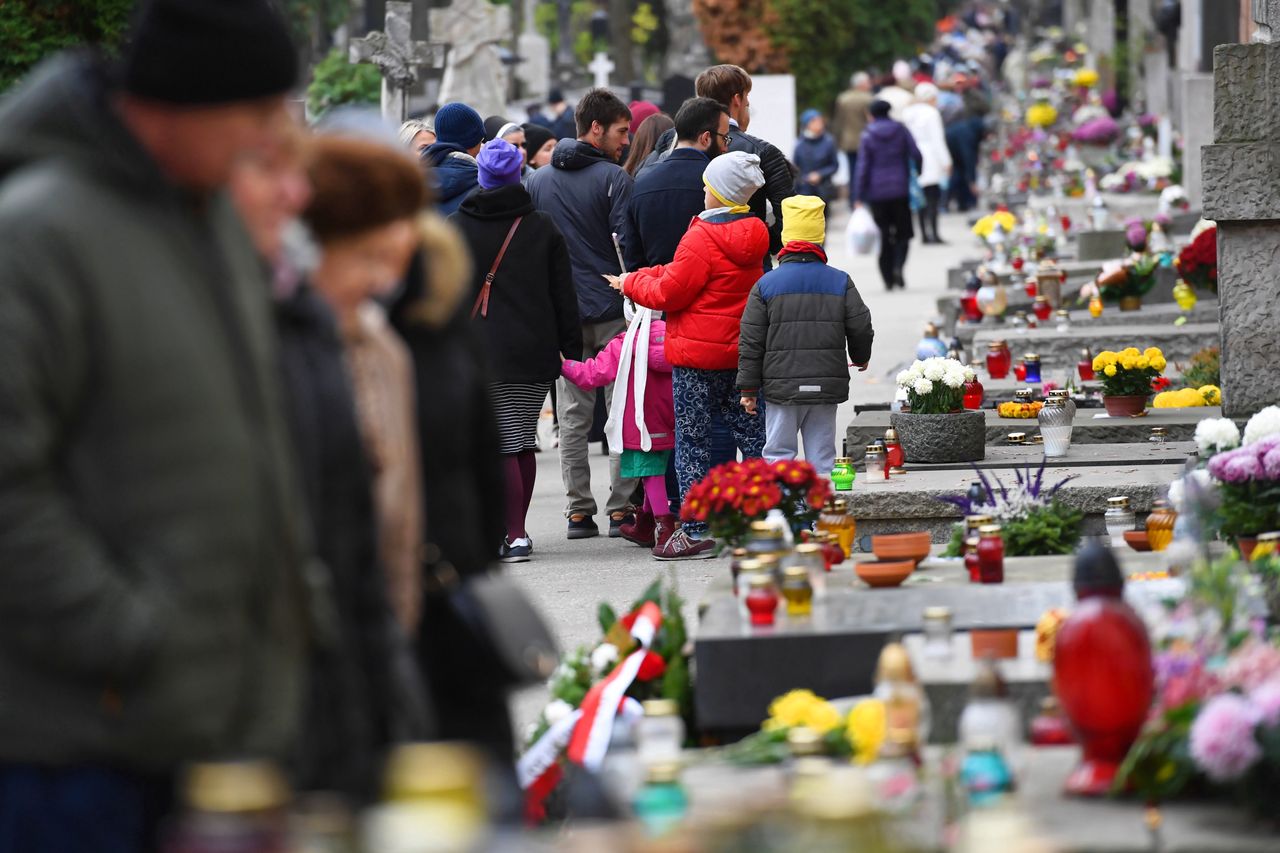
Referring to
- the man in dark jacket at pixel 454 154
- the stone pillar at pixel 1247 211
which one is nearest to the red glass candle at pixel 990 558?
the stone pillar at pixel 1247 211

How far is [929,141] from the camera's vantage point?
24.4 metres

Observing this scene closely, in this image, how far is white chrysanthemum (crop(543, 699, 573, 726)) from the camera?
6008mm

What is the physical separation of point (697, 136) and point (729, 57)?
23182 mm

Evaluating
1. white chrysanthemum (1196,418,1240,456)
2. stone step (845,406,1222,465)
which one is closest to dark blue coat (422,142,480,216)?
stone step (845,406,1222,465)

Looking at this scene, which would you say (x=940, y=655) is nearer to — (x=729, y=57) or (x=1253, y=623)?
(x=1253, y=623)

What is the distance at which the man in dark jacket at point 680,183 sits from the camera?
9.81 m

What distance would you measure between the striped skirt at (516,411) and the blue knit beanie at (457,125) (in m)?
1.53

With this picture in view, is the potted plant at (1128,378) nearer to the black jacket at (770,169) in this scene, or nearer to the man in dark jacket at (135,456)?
the black jacket at (770,169)

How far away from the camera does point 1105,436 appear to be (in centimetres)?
988

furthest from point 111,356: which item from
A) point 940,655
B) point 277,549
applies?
point 940,655

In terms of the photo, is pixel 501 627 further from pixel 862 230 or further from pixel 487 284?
pixel 862 230

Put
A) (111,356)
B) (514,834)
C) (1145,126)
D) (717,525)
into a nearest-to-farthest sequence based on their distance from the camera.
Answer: (514,834)
(111,356)
(717,525)
(1145,126)

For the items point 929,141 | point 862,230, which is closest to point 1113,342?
point 862,230

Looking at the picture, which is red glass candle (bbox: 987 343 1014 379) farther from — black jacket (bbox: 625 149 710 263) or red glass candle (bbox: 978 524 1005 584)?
red glass candle (bbox: 978 524 1005 584)
